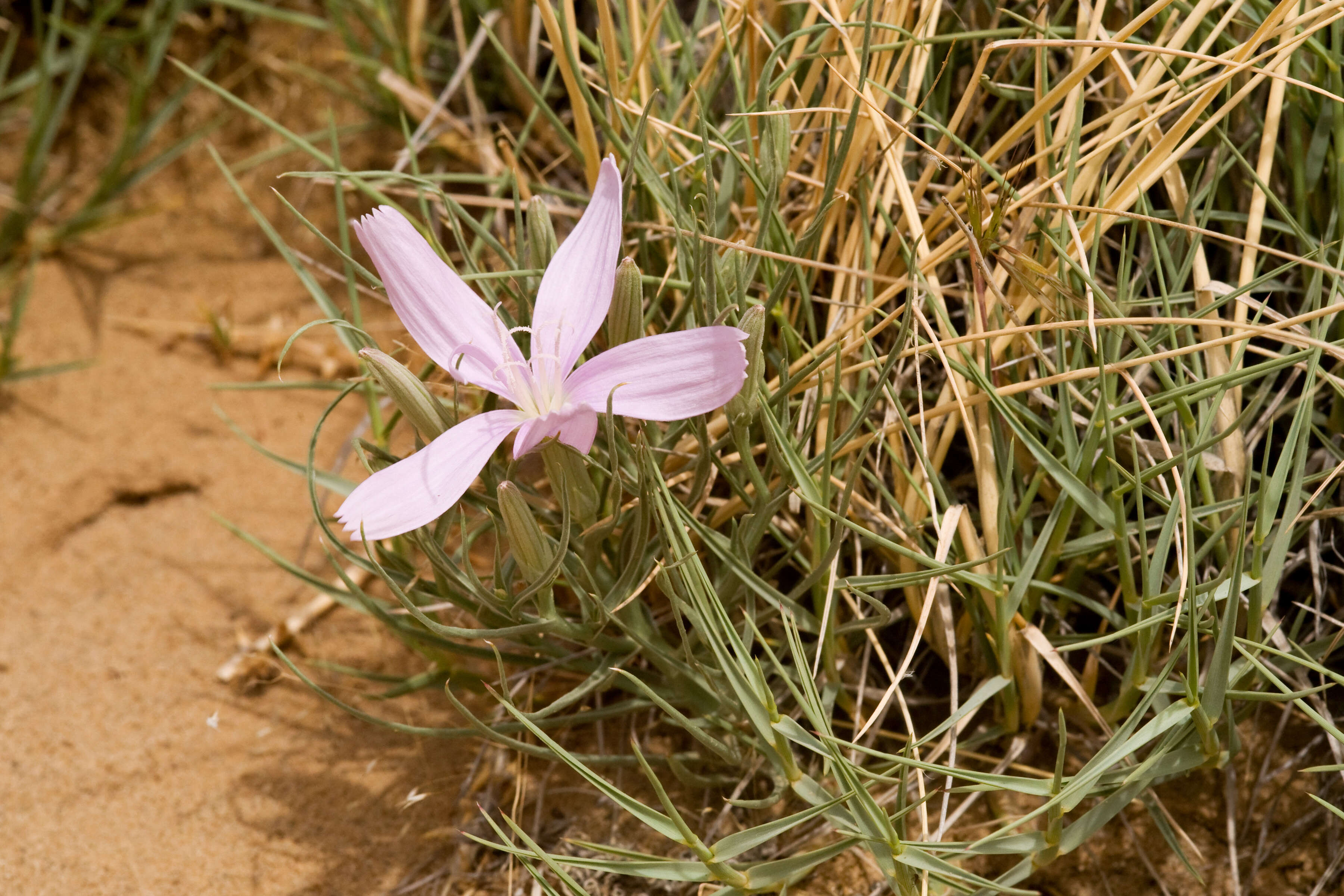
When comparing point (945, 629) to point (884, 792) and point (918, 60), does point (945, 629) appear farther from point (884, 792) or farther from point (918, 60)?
point (918, 60)

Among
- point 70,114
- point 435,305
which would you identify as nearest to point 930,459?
point 435,305

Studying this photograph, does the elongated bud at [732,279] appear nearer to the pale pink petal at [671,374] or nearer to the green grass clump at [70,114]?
the pale pink petal at [671,374]

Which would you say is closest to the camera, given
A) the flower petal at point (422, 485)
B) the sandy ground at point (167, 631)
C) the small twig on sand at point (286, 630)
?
the flower petal at point (422, 485)

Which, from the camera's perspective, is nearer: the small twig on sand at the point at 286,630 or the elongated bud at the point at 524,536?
the elongated bud at the point at 524,536

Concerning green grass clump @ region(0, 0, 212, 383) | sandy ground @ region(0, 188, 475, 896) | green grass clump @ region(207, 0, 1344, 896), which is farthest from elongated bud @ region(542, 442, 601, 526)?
green grass clump @ region(0, 0, 212, 383)

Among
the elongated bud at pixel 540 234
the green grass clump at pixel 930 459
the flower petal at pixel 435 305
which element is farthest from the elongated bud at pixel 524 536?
the elongated bud at pixel 540 234

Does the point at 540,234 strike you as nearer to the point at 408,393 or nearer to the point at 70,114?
the point at 408,393

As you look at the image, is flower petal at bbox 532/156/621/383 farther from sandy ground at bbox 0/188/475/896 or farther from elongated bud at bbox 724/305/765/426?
sandy ground at bbox 0/188/475/896
